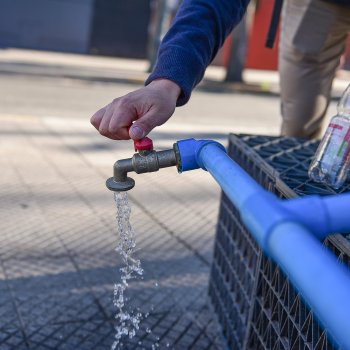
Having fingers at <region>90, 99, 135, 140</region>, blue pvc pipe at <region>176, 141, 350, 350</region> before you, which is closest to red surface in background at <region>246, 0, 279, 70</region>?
fingers at <region>90, 99, 135, 140</region>

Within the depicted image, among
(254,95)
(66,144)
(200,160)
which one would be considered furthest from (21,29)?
(200,160)

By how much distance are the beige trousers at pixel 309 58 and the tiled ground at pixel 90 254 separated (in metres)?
1.01

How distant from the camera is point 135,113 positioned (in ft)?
5.10

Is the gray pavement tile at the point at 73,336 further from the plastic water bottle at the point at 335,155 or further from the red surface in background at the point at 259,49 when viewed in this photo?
the red surface in background at the point at 259,49

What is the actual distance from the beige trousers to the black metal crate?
13.7 inches

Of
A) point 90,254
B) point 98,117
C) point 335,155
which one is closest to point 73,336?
point 90,254

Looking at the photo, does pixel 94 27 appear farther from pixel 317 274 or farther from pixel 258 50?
pixel 317 274

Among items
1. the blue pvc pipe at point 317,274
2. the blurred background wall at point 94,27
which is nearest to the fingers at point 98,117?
the blue pvc pipe at point 317,274

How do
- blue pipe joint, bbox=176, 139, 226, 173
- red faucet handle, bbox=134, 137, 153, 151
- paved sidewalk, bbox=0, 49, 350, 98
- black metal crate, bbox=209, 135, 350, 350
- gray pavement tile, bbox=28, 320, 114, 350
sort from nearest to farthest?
1. blue pipe joint, bbox=176, 139, 226, 173
2. red faucet handle, bbox=134, 137, 153, 151
3. black metal crate, bbox=209, 135, 350, 350
4. gray pavement tile, bbox=28, 320, 114, 350
5. paved sidewalk, bbox=0, 49, 350, 98

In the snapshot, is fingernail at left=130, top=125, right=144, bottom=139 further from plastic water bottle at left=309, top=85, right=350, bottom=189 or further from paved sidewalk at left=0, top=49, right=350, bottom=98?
paved sidewalk at left=0, top=49, right=350, bottom=98

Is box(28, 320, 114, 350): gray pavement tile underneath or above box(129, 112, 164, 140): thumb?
underneath

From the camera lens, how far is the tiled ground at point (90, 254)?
98.1 inches

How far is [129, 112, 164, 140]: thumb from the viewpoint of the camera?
148 centimetres

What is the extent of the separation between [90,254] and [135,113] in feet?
5.84
